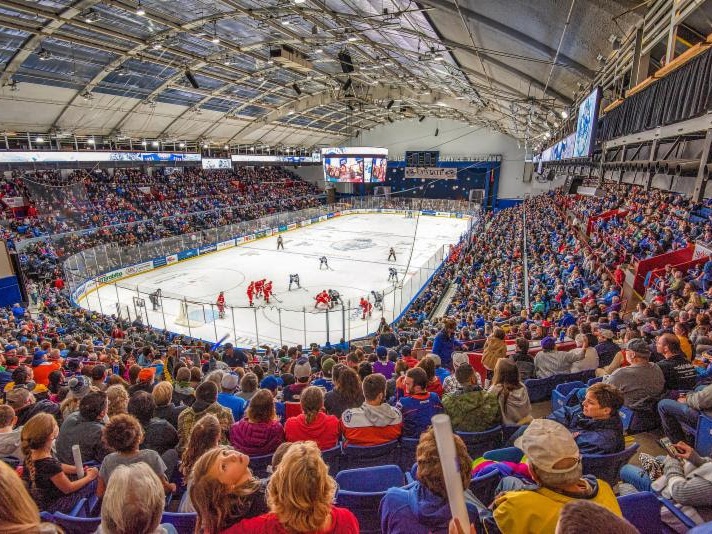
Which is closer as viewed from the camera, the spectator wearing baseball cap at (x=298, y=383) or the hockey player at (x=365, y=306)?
the spectator wearing baseball cap at (x=298, y=383)

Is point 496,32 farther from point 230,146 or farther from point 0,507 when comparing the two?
point 230,146

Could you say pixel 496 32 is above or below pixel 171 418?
above

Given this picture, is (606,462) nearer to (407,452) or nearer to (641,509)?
(641,509)

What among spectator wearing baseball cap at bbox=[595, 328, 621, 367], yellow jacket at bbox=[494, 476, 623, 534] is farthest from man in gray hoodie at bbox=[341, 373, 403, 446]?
spectator wearing baseball cap at bbox=[595, 328, 621, 367]

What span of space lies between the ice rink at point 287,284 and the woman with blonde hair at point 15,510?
982 cm

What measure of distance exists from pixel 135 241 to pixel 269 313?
15.6 m

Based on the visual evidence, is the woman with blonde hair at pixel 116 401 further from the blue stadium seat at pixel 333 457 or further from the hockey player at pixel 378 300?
the hockey player at pixel 378 300

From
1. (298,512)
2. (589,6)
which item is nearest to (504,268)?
(589,6)

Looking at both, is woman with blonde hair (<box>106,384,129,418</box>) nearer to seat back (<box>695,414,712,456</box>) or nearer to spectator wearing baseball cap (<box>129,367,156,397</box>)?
spectator wearing baseball cap (<box>129,367,156,397</box>)

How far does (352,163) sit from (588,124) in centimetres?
3340

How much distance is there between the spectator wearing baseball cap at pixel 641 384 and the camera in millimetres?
4012

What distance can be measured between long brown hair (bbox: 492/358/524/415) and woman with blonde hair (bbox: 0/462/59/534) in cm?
328

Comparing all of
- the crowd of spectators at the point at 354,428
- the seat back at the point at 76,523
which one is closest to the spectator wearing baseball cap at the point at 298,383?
the crowd of spectators at the point at 354,428

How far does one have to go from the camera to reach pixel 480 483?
2.56 meters
